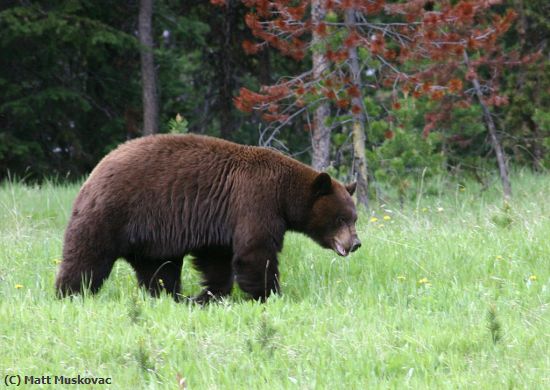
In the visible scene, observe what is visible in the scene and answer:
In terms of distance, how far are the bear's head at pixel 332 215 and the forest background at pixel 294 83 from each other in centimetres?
312

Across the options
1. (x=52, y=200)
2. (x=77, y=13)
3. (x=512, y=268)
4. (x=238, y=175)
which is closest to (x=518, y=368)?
(x=512, y=268)

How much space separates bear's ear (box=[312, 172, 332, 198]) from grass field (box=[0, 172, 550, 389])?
71cm

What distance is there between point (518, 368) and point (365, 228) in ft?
15.6

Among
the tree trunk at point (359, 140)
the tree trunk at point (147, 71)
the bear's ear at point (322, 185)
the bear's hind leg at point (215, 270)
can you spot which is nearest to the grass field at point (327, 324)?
the bear's hind leg at point (215, 270)

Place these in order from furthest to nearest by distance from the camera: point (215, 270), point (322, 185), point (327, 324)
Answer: point (215, 270)
point (322, 185)
point (327, 324)

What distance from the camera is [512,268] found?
7293 mm

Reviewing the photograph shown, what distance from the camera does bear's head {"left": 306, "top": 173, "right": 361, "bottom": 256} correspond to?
292 inches

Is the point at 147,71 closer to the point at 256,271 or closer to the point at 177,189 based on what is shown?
the point at 177,189

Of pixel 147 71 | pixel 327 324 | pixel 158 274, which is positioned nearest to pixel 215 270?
pixel 158 274

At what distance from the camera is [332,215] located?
747 centimetres

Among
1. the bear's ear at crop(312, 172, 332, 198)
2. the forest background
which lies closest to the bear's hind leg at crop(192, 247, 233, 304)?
the bear's ear at crop(312, 172, 332, 198)

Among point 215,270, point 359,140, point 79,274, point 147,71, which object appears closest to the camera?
point 79,274

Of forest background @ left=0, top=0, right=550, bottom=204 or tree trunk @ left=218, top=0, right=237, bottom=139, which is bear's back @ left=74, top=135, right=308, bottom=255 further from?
tree trunk @ left=218, top=0, right=237, bottom=139

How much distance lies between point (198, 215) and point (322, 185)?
1079 millimetres
